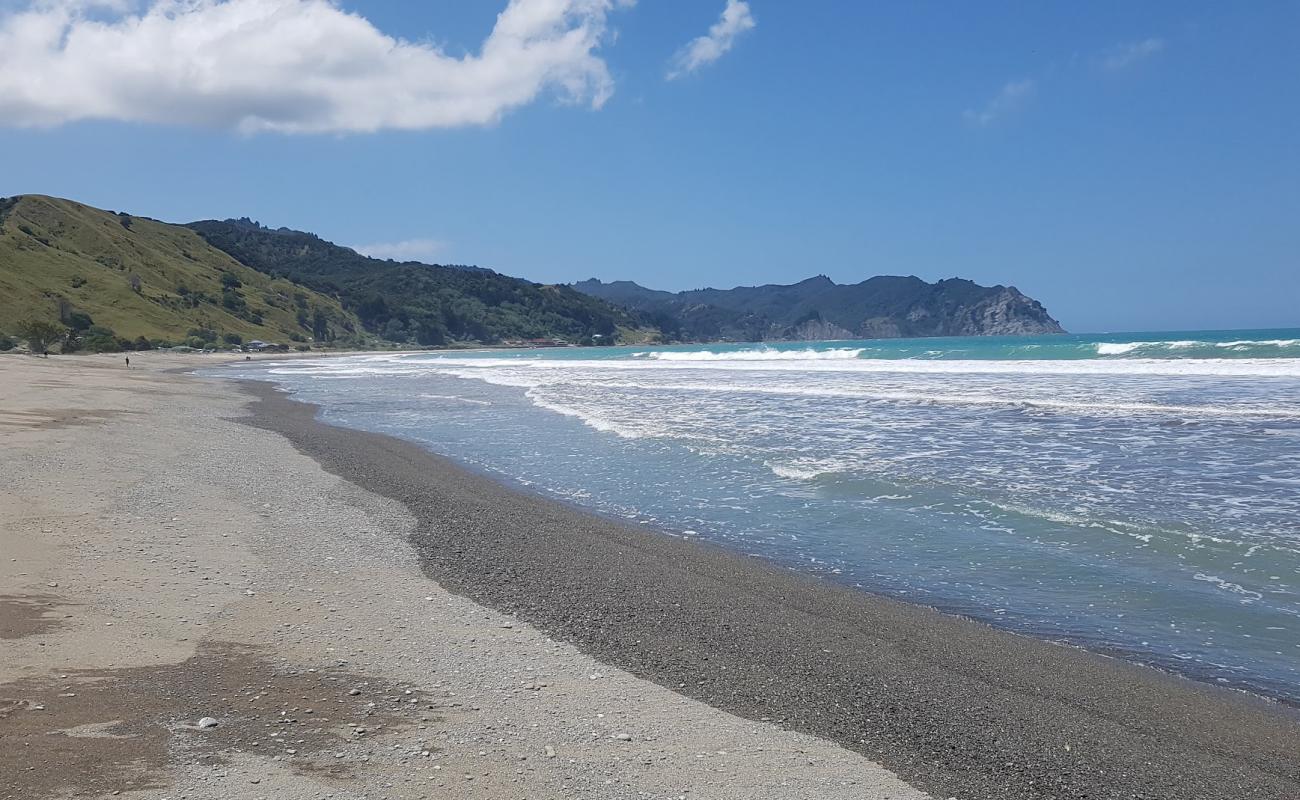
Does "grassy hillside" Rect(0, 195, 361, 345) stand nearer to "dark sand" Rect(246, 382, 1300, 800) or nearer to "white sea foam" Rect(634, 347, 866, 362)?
"white sea foam" Rect(634, 347, 866, 362)

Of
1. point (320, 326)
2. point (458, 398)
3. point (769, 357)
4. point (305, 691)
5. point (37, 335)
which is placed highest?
point (320, 326)

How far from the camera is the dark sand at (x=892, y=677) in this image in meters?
4.18

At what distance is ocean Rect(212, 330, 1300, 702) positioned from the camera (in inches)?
262

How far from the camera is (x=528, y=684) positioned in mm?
4961

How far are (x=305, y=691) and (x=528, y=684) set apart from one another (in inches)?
49.1

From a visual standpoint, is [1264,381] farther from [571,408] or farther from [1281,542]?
[1281,542]

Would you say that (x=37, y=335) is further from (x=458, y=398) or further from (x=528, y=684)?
(x=528, y=684)

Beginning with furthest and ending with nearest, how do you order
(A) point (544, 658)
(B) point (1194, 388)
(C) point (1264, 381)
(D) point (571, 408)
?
1. (C) point (1264, 381)
2. (B) point (1194, 388)
3. (D) point (571, 408)
4. (A) point (544, 658)

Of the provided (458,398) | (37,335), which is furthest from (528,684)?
(37,335)

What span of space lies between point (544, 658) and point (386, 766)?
167 cm

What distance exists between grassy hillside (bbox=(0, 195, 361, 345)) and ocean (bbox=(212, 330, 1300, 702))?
83734 millimetres

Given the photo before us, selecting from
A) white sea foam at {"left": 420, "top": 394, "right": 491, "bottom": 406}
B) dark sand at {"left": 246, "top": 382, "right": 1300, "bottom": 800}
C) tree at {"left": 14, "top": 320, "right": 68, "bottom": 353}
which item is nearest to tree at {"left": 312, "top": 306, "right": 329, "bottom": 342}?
tree at {"left": 14, "top": 320, "right": 68, "bottom": 353}

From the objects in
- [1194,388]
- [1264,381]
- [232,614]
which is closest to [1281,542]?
[232,614]

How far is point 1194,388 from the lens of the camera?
28.2 m
